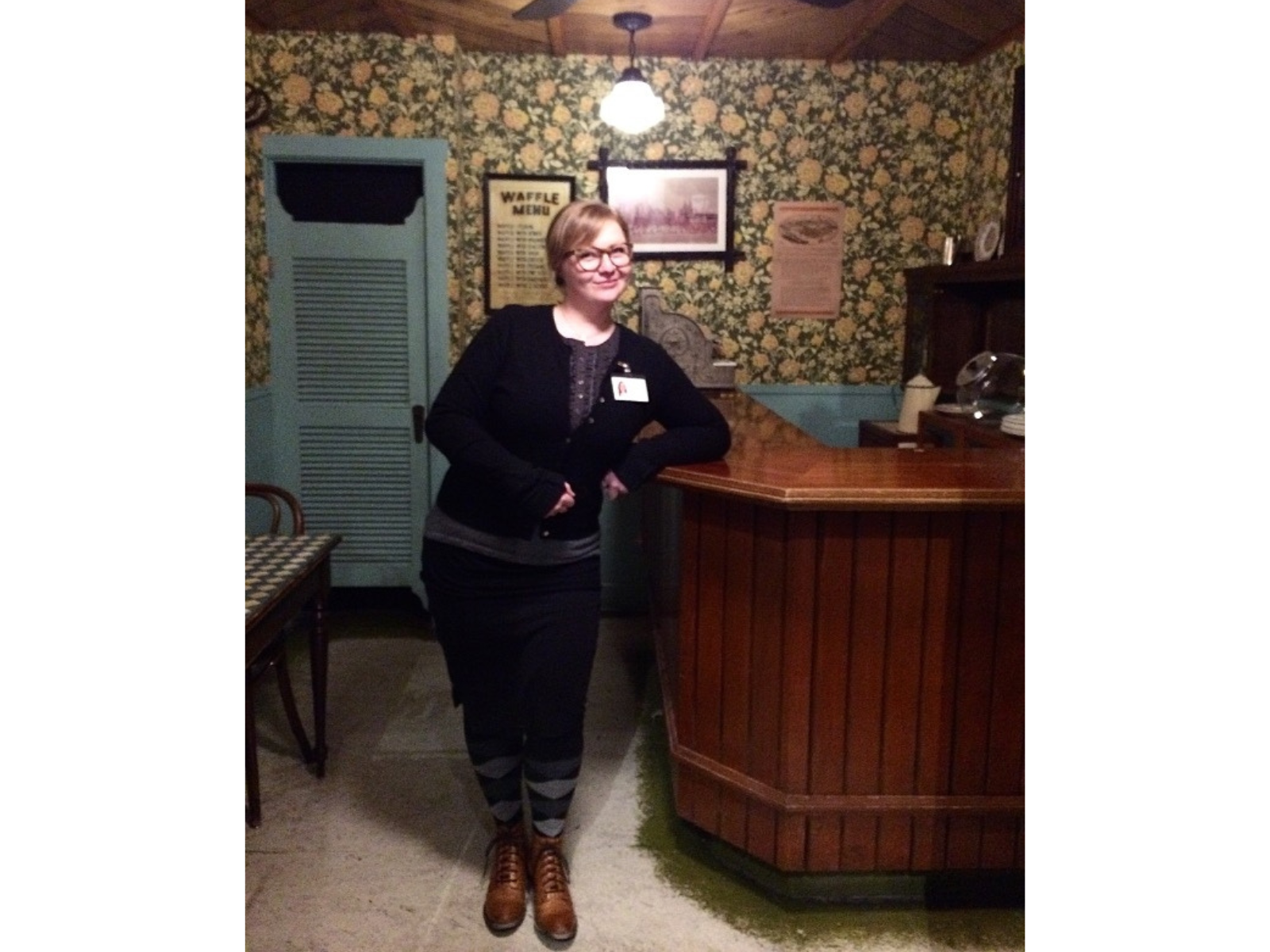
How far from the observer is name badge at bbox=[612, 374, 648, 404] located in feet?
6.89

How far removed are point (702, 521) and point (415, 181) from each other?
2.80 meters

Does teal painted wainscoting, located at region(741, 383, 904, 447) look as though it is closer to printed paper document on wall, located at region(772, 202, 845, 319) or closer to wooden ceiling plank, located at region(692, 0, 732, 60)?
printed paper document on wall, located at region(772, 202, 845, 319)

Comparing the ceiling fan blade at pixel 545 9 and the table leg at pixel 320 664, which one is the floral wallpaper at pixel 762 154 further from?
the table leg at pixel 320 664

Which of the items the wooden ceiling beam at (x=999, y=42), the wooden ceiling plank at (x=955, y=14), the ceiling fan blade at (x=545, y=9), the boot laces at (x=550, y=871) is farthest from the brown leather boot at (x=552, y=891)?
the wooden ceiling beam at (x=999, y=42)

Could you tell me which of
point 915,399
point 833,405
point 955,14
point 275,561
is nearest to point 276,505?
point 275,561

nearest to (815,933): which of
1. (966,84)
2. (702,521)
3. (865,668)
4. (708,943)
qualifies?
(708,943)

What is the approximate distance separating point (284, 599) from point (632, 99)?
2.61 metres

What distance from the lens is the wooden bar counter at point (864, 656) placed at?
7.10 feet

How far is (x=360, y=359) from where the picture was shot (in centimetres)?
450

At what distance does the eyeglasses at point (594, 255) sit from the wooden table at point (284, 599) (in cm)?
107
